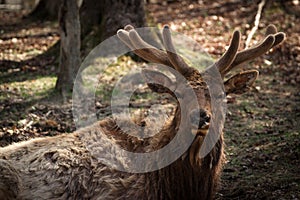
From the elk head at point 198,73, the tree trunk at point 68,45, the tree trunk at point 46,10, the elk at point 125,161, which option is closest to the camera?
the elk head at point 198,73

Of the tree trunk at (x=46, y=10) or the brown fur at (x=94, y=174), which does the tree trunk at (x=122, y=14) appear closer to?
the tree trunk at (x=46, y=10)

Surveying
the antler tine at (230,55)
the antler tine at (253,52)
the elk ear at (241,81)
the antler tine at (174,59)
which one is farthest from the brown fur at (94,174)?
the antler tine at (253,52)

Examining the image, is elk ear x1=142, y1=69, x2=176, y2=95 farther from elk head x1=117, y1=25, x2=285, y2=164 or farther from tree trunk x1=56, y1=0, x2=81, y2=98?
tree trunk x1=56, y1=0, x2=81, y2=98

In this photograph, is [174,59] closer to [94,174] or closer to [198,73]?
[198,73]

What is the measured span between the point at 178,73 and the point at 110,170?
1091 mm

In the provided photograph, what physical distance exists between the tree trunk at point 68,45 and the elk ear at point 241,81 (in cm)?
446

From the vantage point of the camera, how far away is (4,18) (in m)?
17.2

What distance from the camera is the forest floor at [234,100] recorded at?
6191 mm

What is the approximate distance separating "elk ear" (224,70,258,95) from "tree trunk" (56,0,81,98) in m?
4.46

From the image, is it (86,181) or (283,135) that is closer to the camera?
(86,181)

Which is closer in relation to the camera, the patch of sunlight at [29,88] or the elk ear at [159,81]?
the elk ear at [159,81]

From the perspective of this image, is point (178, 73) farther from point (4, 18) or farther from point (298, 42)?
point (4, 18)

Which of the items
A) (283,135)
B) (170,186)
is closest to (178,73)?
(170,186)

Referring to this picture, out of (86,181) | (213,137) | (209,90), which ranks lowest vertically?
(86,181)
